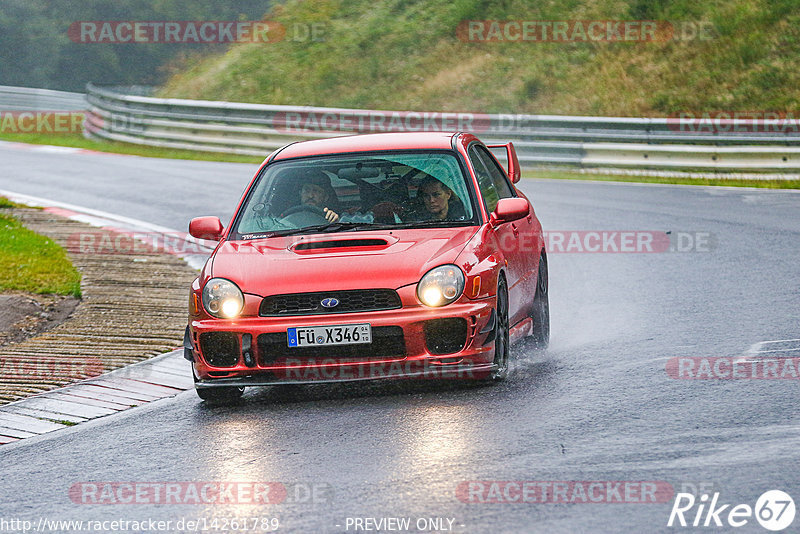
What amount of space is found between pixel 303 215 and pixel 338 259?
2.79ft

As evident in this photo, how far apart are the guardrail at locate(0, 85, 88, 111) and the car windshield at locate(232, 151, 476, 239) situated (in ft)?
108

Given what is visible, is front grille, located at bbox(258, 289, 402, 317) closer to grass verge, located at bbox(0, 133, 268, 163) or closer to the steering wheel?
the steering wheel

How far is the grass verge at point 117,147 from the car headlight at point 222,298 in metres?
17.1

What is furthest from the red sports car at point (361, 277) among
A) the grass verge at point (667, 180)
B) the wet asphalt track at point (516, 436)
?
the grass verge at point (667, 180)

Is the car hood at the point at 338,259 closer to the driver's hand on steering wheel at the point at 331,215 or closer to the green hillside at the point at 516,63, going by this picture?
the driver's hand on steering wheel at the point at 331,215

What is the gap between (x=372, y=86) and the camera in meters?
33.1

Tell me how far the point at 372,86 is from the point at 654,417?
90.1 feet

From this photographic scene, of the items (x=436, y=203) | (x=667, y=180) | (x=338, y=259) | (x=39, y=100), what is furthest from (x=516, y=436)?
(x=39, y=100)

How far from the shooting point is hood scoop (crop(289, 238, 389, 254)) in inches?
291

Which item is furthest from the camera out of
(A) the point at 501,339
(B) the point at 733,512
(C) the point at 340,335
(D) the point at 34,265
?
(D) the point at 34,265

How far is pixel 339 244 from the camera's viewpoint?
7484 mm

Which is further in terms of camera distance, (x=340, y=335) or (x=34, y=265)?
(x=34, y=265)

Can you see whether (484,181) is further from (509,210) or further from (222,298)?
(222,298)

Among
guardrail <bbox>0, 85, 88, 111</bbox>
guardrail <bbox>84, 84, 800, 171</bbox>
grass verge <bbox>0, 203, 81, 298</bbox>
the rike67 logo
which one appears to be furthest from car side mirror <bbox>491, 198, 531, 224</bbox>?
guardrail <bbox>0, 85, 88, 111</bbox>
